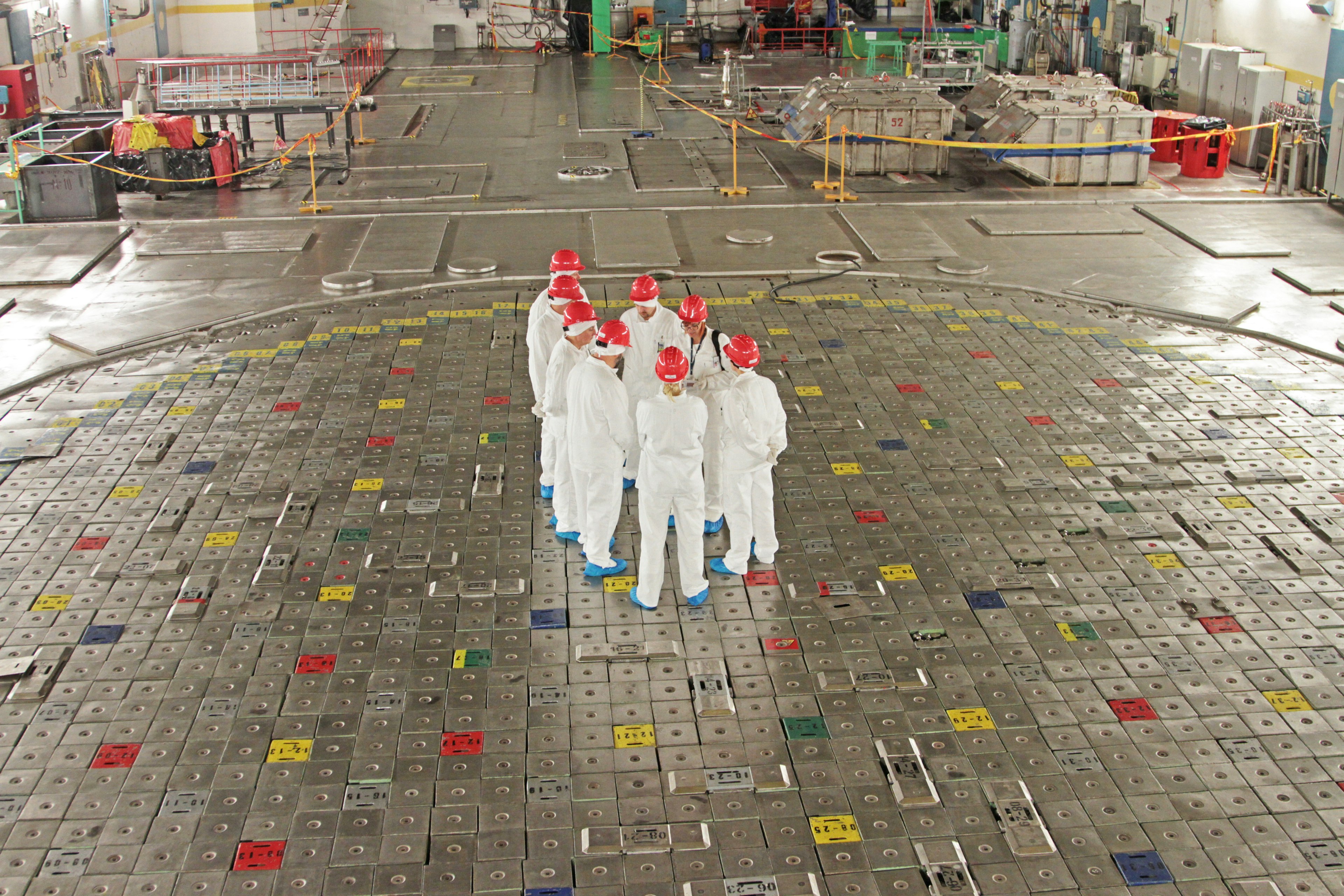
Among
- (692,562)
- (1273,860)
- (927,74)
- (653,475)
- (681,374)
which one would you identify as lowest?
(1273,860)

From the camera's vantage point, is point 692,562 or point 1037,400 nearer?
point 692,562

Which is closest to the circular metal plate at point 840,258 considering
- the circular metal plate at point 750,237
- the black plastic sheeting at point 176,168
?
the circular metal plate at point 750,237

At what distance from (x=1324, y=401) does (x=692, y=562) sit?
22.2 feet

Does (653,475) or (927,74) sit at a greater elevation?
(927,74)

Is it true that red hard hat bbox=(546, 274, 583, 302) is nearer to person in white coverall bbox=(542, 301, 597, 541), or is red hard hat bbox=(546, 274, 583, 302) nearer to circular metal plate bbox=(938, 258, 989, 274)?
person in white coverall bbox=(542, 301, 597, 541)

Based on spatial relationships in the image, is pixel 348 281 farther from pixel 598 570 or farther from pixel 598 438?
pixel 598 438

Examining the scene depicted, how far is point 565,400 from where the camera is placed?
27.3 feet

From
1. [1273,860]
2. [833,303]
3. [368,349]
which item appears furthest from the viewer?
[833,303]

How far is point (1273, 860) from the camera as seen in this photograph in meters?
5.80

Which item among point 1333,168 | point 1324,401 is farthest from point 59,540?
point 1333,168

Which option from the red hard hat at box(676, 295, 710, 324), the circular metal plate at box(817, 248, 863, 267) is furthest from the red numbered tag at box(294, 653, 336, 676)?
the circular metal plate at box(817, 248, 863, 267)

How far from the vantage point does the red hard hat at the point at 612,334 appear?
7566 mm

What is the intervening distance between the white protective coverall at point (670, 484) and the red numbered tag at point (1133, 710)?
2631 mm

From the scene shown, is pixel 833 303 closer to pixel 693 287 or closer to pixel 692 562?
pixel 693 287
